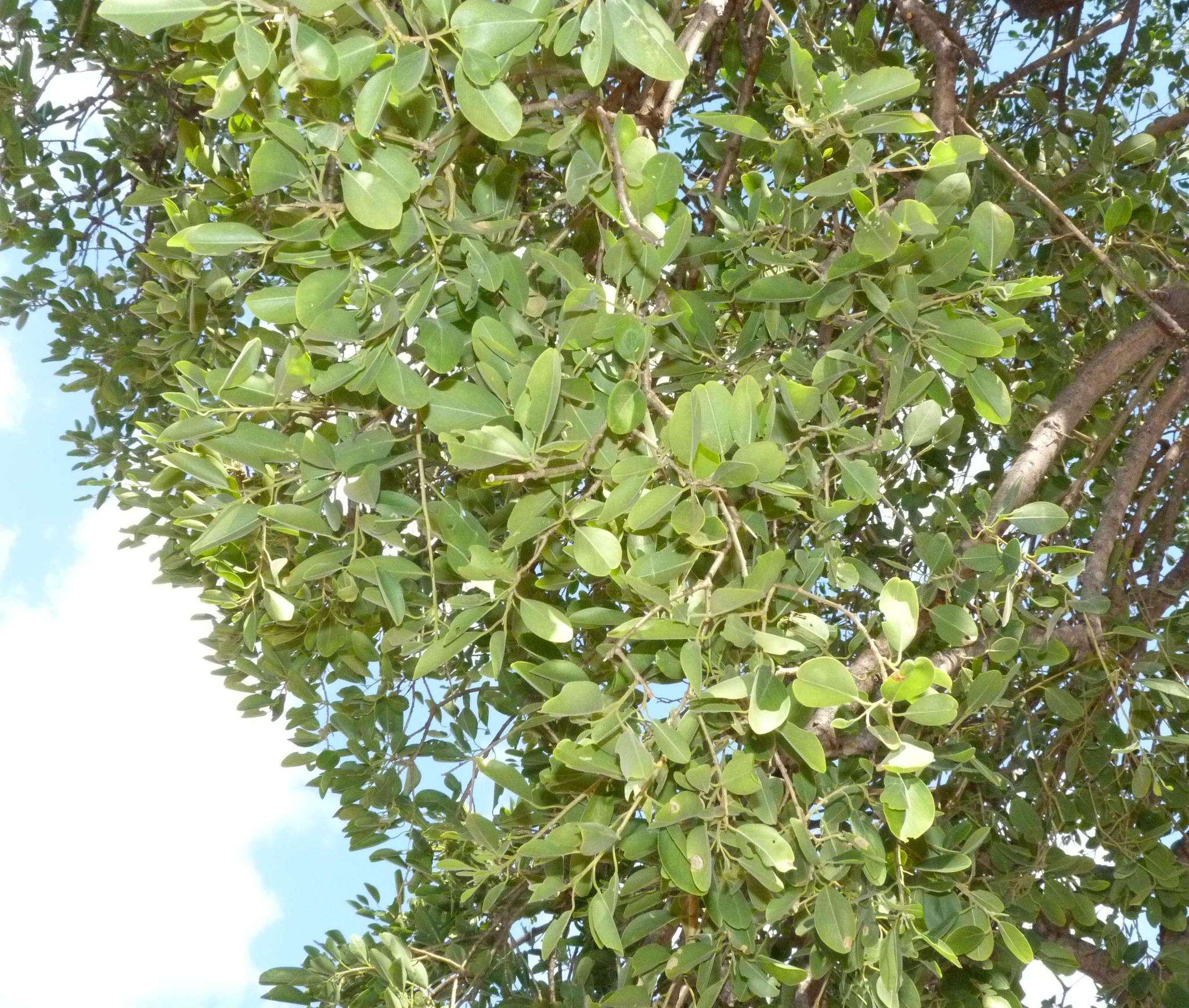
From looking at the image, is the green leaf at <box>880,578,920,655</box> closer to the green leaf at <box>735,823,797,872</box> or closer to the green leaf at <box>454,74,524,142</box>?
the green leaf at <box>735,823,797,872</box>

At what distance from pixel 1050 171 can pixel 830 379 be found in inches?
47.3

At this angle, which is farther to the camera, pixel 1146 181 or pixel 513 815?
pixel 1146 181

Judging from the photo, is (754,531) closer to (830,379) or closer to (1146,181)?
(830,379)

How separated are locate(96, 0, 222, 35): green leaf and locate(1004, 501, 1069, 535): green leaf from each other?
38.7 inches

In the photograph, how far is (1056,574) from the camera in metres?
1.38

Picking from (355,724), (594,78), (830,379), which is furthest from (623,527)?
(355,724)

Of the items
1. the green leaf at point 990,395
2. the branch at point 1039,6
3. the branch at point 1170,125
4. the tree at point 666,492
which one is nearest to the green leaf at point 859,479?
the tree at point 666,492

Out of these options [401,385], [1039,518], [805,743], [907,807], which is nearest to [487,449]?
[401,385]

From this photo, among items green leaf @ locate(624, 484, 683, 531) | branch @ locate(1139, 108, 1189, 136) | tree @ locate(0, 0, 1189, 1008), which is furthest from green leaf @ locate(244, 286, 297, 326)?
branch @ locate(1139, 108, 1189, 136)

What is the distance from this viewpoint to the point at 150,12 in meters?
0.78

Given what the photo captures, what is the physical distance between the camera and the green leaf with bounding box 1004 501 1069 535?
4.18 ft

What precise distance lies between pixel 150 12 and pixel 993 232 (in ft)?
2.70

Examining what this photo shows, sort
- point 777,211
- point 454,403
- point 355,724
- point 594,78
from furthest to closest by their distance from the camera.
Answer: point 355,724 < point 777,211 < point 454,403 < point 594,78

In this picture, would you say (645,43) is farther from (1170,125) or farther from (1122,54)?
(1122,54)
